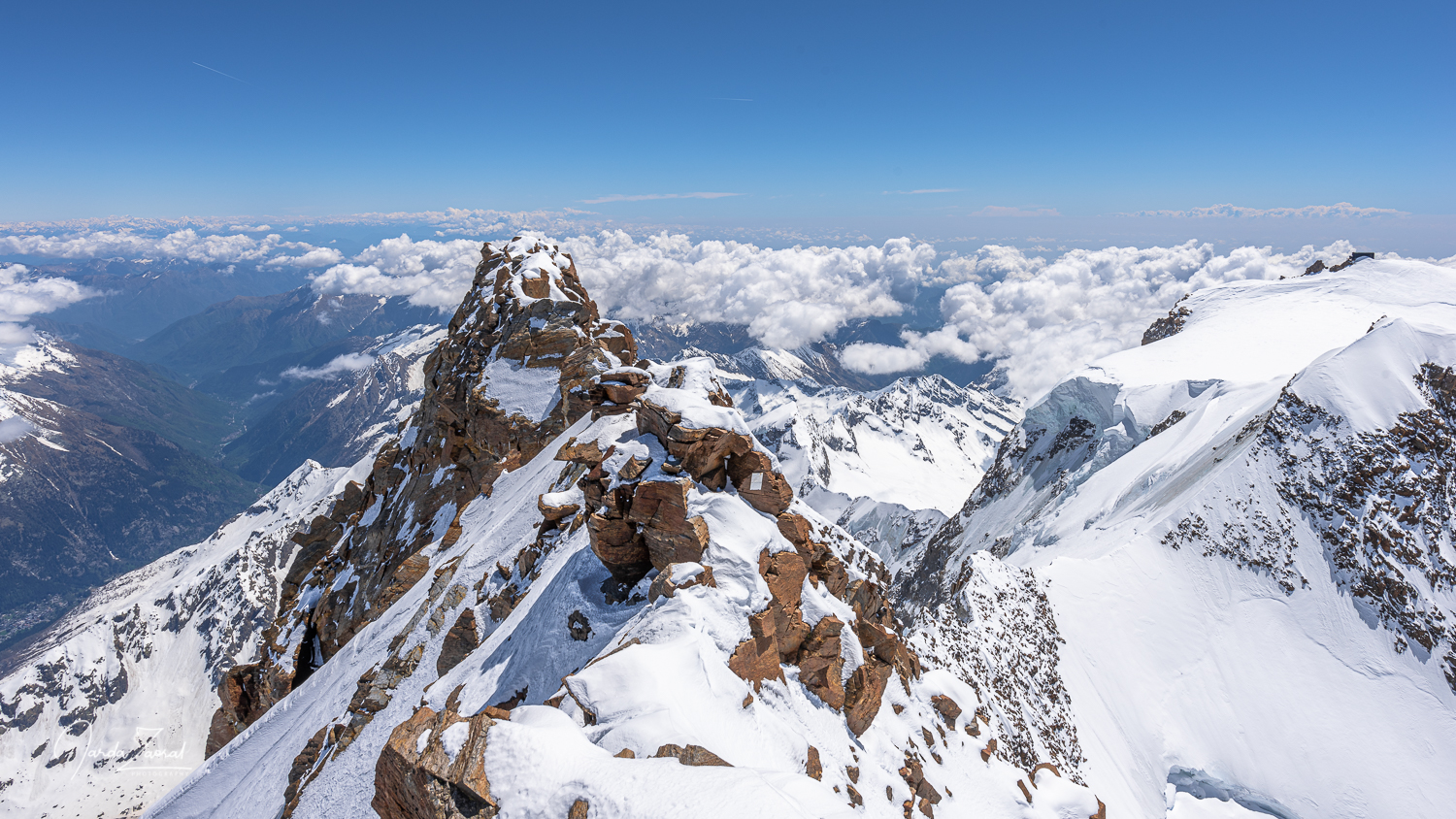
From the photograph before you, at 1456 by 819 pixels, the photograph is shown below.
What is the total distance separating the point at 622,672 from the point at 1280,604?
59562 millimetres

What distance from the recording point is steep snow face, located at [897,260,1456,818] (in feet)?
125

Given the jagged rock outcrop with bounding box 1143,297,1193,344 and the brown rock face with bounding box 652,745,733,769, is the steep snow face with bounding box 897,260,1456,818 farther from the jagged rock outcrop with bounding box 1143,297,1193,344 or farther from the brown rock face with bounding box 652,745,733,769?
the jagged rock outcrop with bounding box 1143,297,1193,344

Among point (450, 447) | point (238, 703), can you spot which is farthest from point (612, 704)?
point (238, 703)

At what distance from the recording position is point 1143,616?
4784 centimetres

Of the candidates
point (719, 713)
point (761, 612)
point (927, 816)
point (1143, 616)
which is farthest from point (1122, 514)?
point (719, 713)

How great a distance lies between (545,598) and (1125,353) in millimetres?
116670

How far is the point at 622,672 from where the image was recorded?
48.6 feet

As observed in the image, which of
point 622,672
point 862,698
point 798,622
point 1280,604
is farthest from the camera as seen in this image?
point 1280,604

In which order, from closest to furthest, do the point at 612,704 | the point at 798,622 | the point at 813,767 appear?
1. the point at 612,704
2. the point at 813,767
3. the point at 798,622

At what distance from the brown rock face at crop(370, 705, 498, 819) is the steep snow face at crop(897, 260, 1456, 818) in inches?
1404

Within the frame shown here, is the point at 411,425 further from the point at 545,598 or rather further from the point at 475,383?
the point at 545,598

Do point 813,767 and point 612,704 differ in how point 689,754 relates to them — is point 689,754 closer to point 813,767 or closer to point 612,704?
point 612,704

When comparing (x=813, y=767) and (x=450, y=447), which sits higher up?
(x=813, y=767)

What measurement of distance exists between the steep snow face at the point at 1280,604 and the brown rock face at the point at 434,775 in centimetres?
3566
